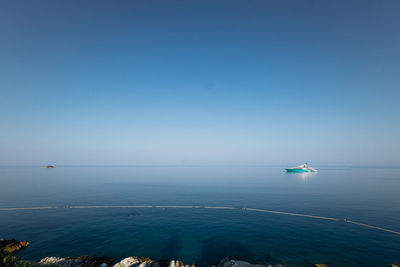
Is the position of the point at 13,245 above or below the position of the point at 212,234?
above

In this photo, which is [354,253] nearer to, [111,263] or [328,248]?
[328,248]

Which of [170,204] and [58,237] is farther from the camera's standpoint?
[170,204]

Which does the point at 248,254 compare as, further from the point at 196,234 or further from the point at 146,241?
the point at 146,241

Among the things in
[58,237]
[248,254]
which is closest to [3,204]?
[58,237]

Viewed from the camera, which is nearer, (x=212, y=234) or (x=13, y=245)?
(x=13, y=245)

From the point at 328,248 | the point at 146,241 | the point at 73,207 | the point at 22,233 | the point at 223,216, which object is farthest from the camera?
the point at 73,207

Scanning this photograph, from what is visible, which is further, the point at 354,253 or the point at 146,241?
the point at 146,241

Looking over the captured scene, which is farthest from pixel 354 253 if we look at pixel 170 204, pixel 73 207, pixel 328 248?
pixel 73 207

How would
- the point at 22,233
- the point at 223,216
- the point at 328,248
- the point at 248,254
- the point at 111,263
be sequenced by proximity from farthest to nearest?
the point at 223,216, the point at 22,233, the point at 328,248, the point at 248,254, the point at 111,263

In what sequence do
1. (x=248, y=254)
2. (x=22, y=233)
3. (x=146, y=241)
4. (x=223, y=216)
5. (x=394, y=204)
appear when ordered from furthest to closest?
(x=394, y=204) < (x=223, y=216) < (x=22, y=233) < (x=146, y=241) < (x=248, y=254)
